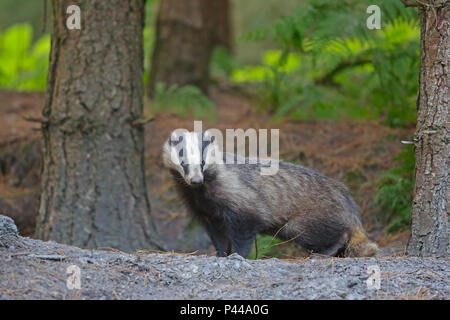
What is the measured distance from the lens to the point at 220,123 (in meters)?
9.12

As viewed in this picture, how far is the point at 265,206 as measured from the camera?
6.17 metres

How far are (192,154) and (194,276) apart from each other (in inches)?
62.9

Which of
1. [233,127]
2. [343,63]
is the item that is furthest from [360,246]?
[343,63]

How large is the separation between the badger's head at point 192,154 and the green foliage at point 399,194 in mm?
2162

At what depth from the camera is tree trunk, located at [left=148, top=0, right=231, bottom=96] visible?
390 inches

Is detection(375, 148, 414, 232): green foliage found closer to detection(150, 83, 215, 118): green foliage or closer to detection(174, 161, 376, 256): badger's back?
detection(174, 161, 376, 256): badger's back

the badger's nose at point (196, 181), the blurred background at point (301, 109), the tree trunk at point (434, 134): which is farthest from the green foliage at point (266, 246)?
the tree trunk at point (434, 134)

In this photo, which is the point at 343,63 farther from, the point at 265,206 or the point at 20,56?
the point at 20,56

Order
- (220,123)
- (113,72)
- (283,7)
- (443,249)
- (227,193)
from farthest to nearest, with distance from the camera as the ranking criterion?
(283,7)
(220,123)
(113,72)
(227,193)
(443,249)

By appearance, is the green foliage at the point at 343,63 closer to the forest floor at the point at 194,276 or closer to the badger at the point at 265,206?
the badger at the point at 265,206
